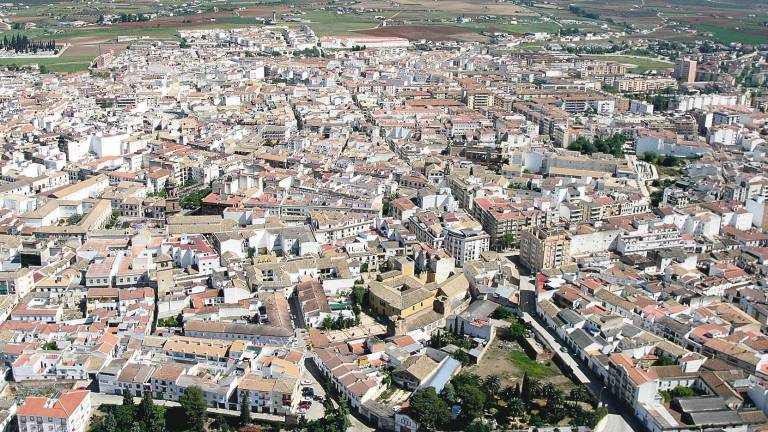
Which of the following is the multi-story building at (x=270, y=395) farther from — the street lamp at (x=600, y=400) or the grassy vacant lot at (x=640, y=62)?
the grassy vacant lot at (x=640, y=62)

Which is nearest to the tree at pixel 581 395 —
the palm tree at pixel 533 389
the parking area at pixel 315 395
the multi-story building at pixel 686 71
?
the palm tree at pixel 533 389

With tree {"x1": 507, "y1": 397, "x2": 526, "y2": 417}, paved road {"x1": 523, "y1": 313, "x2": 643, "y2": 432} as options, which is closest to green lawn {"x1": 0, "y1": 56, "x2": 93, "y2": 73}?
paved road {"x1": 523, "y1": 313, "x2": 643, "y2": 432}

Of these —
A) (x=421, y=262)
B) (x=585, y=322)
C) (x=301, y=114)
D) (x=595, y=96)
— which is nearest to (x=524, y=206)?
(x=421, y=262)

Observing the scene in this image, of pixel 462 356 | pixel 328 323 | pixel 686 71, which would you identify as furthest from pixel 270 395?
pixel 686 71

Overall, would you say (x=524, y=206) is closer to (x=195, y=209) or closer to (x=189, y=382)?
(x=195, y=209)

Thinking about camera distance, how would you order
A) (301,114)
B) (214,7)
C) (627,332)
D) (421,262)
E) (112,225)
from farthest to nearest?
(214,7) < (301,114) < (112,225) < (421,262) < (627,332)

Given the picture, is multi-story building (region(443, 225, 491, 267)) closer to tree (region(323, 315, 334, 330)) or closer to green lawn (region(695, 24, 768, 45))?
tree (region(323, 315, 334, 330))
